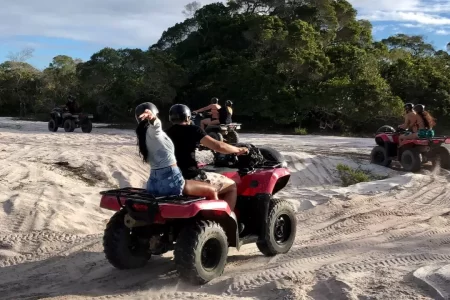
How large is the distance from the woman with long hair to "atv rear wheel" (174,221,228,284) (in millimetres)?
370

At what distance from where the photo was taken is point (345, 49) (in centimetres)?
2506

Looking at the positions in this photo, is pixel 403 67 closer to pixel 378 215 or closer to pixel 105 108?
pixel 105 108

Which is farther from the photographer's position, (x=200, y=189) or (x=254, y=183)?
(x=254, y=183)

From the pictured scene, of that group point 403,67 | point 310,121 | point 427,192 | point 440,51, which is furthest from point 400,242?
point 440,51

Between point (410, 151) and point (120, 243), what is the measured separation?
9604mm

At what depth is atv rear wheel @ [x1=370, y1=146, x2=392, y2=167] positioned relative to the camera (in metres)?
13.6

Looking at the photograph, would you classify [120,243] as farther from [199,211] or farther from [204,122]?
[204,122]

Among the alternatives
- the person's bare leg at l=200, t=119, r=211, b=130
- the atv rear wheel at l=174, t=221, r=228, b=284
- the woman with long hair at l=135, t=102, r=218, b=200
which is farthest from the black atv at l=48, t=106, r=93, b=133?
the atv rear wheel at l=174, t=221, r=228, b=284

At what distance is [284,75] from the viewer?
2400 cm

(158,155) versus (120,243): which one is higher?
(158,155)

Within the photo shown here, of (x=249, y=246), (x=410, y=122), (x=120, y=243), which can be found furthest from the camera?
(x=410, y=122)

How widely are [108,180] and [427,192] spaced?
236 inches

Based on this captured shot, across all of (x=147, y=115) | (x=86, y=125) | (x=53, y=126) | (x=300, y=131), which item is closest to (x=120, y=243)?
(x=147, y=115)

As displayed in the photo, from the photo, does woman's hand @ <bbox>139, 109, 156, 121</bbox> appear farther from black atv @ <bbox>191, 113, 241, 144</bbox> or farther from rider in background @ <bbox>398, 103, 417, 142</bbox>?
rider in background @ <bbox>398, 103, 417, 142</bbox>
